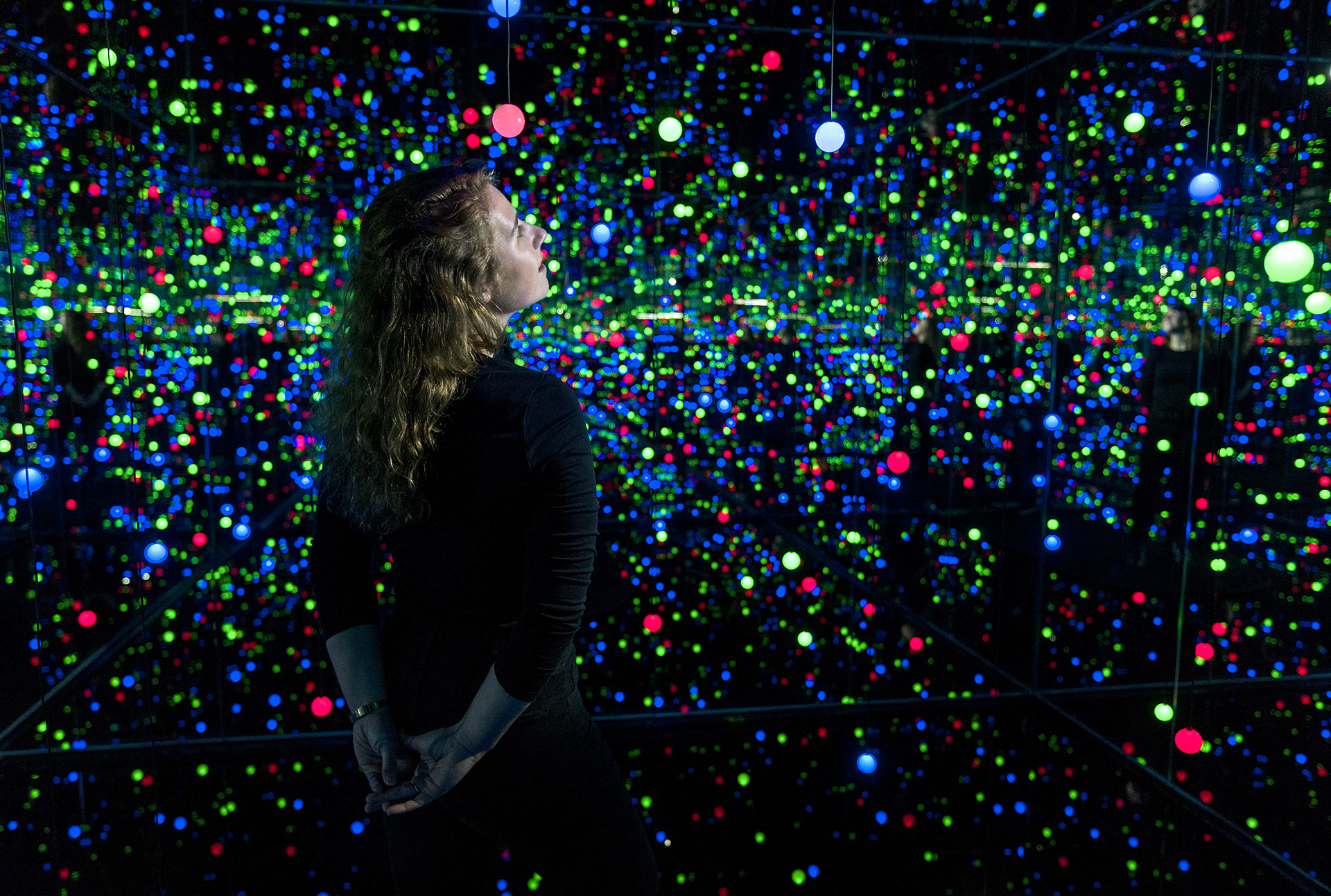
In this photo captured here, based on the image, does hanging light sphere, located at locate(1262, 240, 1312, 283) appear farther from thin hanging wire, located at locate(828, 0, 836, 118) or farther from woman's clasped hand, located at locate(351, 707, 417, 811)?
woman's clasped hand, located at locate(351, 707, 417, 811)

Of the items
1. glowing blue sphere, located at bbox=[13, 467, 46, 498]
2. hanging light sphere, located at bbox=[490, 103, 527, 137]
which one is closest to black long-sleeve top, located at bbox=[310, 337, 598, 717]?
hanging light sphere, located at bbox=[490, 103, 527, 137]

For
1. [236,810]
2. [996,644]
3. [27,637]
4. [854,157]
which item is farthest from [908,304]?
[27,637]

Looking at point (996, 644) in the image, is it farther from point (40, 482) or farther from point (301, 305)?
point (40, 482)

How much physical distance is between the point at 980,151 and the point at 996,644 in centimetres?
180

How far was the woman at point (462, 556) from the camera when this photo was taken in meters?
0.82

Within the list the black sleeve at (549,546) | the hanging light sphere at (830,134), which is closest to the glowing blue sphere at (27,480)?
the black sleeve at (549,546)

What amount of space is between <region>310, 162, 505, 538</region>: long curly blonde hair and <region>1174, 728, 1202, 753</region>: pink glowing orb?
7.83 ft

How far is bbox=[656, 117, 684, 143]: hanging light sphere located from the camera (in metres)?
2.73

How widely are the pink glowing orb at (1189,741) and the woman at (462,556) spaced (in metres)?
2.08

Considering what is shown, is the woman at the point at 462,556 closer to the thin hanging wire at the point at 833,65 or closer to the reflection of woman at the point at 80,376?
the reflection of woman at the point at 80,376

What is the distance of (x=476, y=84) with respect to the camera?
2.64 metres

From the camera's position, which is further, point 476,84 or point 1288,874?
point 476,84

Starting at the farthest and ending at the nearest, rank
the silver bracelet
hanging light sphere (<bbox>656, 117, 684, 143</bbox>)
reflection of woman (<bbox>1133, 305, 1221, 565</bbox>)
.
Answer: hanging light sphere (<bbox>656, 117, 684, 143</bbox>) < reflection of woman (<bbox>1133, 305, 1221, 565</bbox>) < the silver bracelet

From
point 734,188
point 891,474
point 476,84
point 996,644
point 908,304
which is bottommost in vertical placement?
point 996,644
